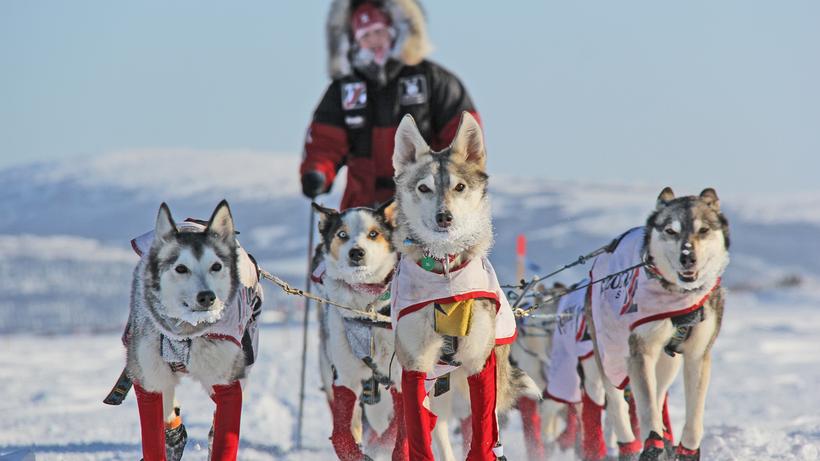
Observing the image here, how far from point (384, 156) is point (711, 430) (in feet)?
8.95

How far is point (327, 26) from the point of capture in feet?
27.0

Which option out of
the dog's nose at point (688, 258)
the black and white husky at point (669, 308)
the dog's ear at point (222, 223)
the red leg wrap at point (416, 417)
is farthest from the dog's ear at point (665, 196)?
Result: the dog's ear at point (222, 223)

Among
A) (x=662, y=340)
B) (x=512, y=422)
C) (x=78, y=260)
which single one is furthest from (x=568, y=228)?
(x=662, y=340)

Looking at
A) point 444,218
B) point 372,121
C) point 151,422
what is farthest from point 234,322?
point 372,121

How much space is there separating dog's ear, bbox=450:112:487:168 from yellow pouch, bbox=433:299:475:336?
0.62 m

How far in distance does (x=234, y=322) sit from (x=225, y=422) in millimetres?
415

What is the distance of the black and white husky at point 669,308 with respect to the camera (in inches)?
220

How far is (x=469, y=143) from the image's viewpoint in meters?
4.91

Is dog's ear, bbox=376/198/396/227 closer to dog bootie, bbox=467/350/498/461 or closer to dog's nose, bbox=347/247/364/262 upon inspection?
dog's nose, bbox=347/247/364/262

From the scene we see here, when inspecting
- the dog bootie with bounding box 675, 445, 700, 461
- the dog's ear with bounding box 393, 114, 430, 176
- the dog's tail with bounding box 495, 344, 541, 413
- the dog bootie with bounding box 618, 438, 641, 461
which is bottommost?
the dog bootie with bounding box 618, 438, 641, 461

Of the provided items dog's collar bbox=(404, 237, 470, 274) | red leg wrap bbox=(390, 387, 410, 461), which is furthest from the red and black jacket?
dog's collar bbox=(404, 237, 470, 274)

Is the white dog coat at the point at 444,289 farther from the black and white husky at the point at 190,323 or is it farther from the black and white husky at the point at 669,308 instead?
the black and white husky at the point at 669,308

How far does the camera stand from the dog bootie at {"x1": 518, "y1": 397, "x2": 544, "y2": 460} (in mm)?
7477

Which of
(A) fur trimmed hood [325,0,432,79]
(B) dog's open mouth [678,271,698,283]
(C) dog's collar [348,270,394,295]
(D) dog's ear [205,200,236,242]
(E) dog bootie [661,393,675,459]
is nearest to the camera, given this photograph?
(D) dog's ear [205,200,236,242]
